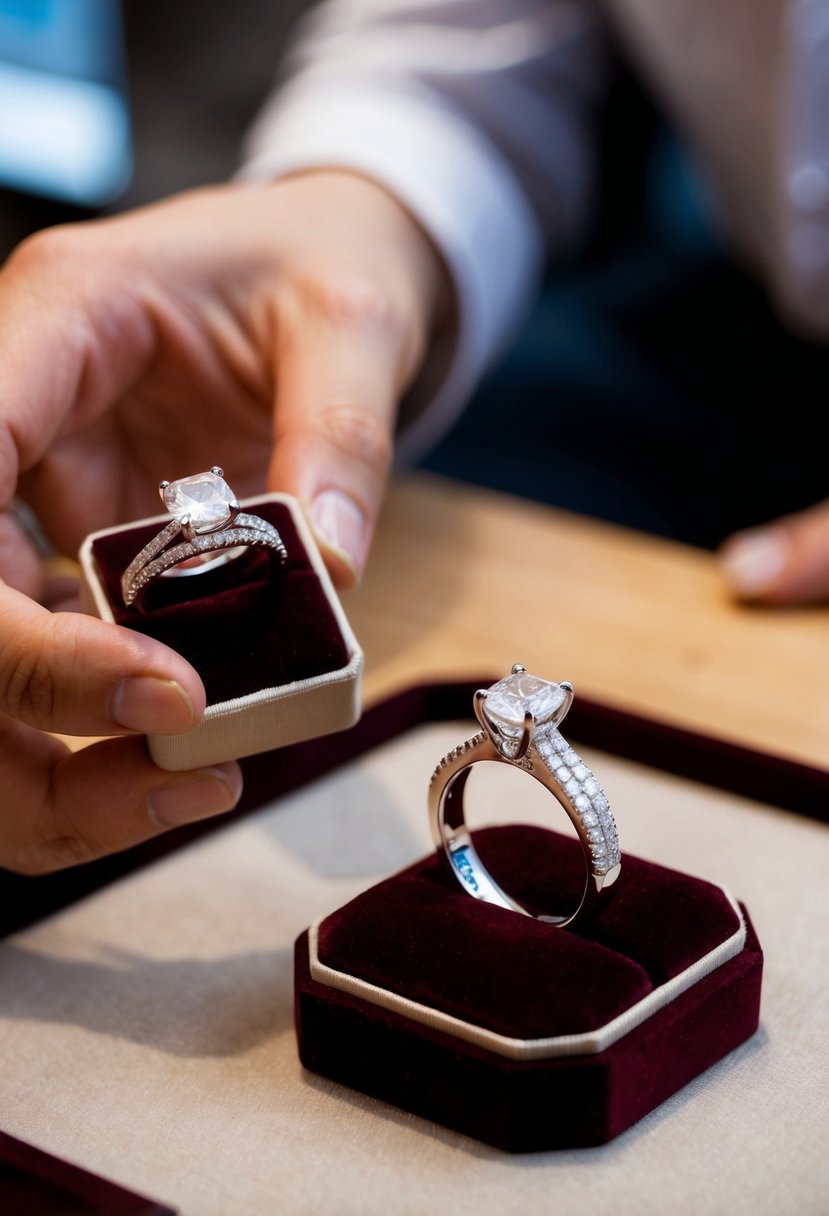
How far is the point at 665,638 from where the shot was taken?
33.5 inches

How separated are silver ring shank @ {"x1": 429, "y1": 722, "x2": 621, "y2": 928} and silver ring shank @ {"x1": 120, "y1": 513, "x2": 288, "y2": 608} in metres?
0.12

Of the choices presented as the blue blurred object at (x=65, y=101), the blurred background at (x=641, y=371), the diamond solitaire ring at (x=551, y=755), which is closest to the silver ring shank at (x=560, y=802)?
the diamond solitaire ring at (x=551, y=755)

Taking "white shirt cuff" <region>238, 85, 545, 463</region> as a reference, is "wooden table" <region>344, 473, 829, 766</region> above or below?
below

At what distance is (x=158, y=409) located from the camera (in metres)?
0.80

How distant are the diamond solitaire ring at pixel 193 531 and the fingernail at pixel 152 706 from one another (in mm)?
59

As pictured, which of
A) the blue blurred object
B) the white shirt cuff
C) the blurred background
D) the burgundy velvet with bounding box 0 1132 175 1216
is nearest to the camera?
the burgundy velvet with bounding box 0 1132 175 1216

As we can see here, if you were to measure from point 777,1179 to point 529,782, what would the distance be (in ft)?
0.90

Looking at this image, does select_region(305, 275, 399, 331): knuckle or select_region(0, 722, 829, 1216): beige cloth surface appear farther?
select_region(305, 275, 399, 331): knuckle

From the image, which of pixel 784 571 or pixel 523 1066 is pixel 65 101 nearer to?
pixel 784 571

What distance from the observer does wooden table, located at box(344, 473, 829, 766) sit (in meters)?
0.79

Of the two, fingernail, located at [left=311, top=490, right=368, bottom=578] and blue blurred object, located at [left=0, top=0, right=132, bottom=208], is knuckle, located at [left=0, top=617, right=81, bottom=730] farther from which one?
blue blurred object, located at [left=0, top=0, right=132, bottom=208]

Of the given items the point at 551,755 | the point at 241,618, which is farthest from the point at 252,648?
the point at 551,755

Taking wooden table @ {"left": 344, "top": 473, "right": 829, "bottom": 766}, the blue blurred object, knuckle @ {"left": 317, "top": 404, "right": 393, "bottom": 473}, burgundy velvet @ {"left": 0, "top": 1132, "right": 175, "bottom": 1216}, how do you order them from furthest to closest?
1. the blue blurred object
2. wooden table @ {"left": 344, "top": 473, "right": 829, "bottom": 766}
3. knuckle @ {"left": 317, "top": 404, "right": 393, "bottom": 473}
4. burgundy velvet @ {"left": 0, "top": 1132, "right": 175, "bottom": 1216}

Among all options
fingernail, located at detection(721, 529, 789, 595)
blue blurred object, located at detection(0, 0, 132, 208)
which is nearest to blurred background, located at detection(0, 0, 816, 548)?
blue blurred object, located at detection(0, 0, 132, 208)
